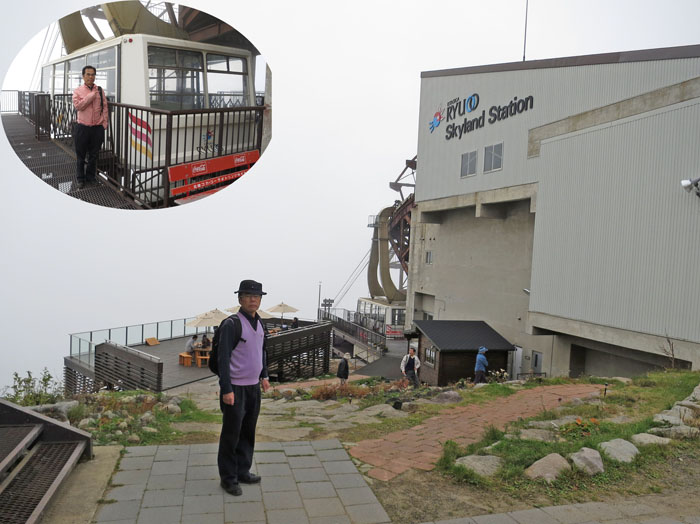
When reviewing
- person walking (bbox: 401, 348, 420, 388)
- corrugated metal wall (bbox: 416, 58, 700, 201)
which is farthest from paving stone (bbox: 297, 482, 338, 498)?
corrugated metal wall (bbox: 416, 58, 700, 201)

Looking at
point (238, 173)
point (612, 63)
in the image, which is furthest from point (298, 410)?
point (612, 63)

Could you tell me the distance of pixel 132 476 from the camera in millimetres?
4621

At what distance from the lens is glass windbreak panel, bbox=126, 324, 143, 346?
70.9 feet

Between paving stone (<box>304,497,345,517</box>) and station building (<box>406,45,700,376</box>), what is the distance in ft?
37.4

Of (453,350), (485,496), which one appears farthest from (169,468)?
(453,350)

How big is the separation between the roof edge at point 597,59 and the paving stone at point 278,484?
50.4 feet

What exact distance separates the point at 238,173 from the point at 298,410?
611 centimetres

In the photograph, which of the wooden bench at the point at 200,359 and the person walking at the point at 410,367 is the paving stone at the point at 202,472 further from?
the wooden bench at the point at 200,359

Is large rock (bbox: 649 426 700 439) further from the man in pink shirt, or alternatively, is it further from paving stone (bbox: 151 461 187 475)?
the man in pink shirt

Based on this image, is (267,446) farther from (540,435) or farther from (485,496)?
(540,435)

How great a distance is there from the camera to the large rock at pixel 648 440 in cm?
579

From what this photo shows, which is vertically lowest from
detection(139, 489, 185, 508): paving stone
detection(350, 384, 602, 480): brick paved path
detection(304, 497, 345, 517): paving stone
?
detection(350, 384, 602, 480): brick paved path

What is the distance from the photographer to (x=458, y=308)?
27312mm

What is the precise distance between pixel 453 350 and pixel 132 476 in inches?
603
